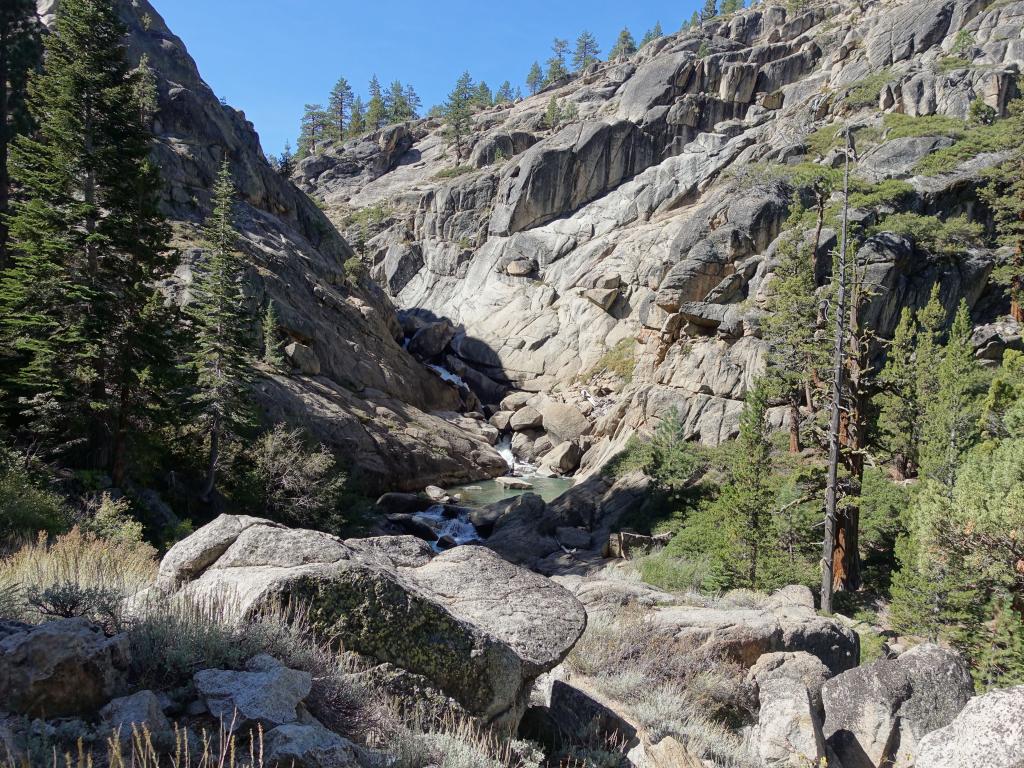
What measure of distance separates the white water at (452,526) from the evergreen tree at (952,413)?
19.3m

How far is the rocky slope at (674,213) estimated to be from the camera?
39625 millimetres

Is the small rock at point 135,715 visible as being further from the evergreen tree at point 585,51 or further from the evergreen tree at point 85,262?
the evergreen tree at point 585,51

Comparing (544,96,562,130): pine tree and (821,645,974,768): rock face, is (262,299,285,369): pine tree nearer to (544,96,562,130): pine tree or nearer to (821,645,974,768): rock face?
(821,645,974,768): rock face

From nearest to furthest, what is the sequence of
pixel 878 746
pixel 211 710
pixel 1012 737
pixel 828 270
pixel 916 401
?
pixel 211 710, pixel 1012 737, pixel 878 746, pixel 916 401, pixel 828 270

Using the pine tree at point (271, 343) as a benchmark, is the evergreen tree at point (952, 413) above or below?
below

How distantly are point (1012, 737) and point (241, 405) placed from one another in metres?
Answer: 23.3

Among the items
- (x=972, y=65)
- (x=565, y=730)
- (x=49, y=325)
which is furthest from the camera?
(x=972, y=65)

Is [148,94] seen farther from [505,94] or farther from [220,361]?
[505,94]

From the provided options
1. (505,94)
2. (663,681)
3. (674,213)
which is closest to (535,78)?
(505,94)

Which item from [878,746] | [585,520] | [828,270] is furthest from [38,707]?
[828,270]

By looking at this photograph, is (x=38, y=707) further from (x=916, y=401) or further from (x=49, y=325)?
(x=916, y=401)

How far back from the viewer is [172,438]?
22.2 m

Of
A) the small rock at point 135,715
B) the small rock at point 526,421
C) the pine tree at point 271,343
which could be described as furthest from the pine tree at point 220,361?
the small rock at point 526,421

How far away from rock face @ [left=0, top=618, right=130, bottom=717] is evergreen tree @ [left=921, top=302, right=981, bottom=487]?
73.8 feet
